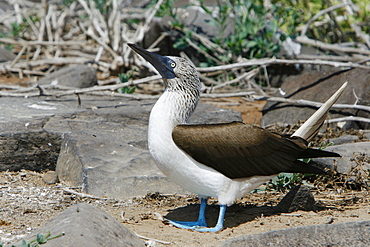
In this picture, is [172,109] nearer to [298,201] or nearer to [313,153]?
[313,153]

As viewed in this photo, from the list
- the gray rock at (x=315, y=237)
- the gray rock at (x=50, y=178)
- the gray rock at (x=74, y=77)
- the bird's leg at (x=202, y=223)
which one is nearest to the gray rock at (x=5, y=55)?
the gray rock at (x=74, y=77)

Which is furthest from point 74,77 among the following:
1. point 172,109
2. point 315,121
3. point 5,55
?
point 315,121

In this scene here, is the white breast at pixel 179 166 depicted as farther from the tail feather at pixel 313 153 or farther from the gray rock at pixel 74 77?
the gray rock at pixel 74 77

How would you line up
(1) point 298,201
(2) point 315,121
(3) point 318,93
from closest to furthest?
(1) point 298,201
(2) point 315,121
(3) point 318,93

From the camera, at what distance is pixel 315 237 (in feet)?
10.0

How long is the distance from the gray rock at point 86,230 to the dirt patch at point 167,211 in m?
0.37

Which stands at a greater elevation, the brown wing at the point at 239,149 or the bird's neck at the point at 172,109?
the bird's neck at the point at 172,109

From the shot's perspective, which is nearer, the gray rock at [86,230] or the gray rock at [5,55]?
the gray rock at [86,230]

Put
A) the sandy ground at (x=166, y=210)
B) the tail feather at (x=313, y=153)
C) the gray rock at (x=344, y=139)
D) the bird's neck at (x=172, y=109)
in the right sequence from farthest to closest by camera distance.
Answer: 1. the gray rock at (x=344, y=139)
2. the tail feather at (x=313, y=153)
3. the bird's neck at (x=172, y=109)
4. the sandy ground at (x=166, y=210)

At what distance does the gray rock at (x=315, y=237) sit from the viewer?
300 centimetres

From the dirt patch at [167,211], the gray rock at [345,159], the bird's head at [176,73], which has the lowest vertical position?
the dirt patch at [167,211]

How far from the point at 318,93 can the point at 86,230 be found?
4397mm

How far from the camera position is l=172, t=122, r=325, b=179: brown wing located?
11.5ft

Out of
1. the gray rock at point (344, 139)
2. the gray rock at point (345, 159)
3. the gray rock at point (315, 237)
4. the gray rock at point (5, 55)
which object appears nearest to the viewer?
the gray rock at point (315, 237)
